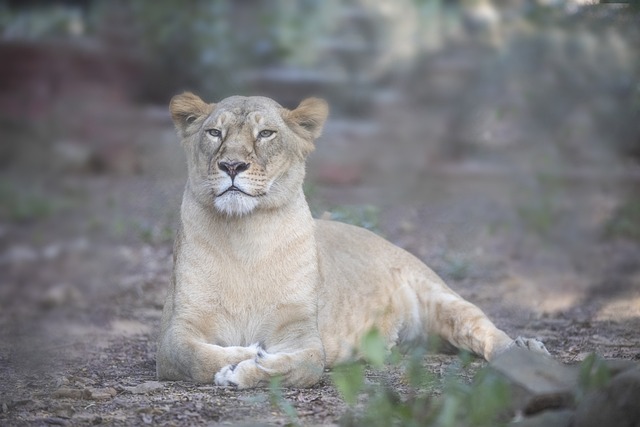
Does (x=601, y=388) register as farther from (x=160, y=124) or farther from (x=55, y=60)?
(x=55, y=60)

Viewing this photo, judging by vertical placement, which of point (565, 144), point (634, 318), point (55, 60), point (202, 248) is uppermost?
point (55, 60)

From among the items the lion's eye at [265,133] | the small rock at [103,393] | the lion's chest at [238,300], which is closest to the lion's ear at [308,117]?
the lion's eye at [265,133]

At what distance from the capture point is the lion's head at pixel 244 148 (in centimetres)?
421

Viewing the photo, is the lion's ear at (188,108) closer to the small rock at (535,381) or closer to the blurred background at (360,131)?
the small rock at (535,381)

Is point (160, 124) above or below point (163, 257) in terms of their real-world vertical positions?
above

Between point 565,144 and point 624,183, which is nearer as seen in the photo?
point 624,183

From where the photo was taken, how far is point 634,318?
5.84m

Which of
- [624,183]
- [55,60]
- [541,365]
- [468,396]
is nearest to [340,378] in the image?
[468,396]

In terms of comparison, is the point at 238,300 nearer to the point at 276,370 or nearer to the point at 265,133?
the point at 276,370

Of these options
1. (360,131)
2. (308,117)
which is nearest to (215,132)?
(308,117)

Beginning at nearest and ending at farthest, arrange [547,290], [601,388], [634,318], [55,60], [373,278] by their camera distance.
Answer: [601,388] < [373,278] < [634,318] < [547,290] < [55,60]

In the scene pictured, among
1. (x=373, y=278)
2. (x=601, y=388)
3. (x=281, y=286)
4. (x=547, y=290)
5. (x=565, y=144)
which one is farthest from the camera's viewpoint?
(x=565, y=144)

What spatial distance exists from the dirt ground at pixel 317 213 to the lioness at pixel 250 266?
0.43 ft

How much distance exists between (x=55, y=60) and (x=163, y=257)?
444 centimetres
